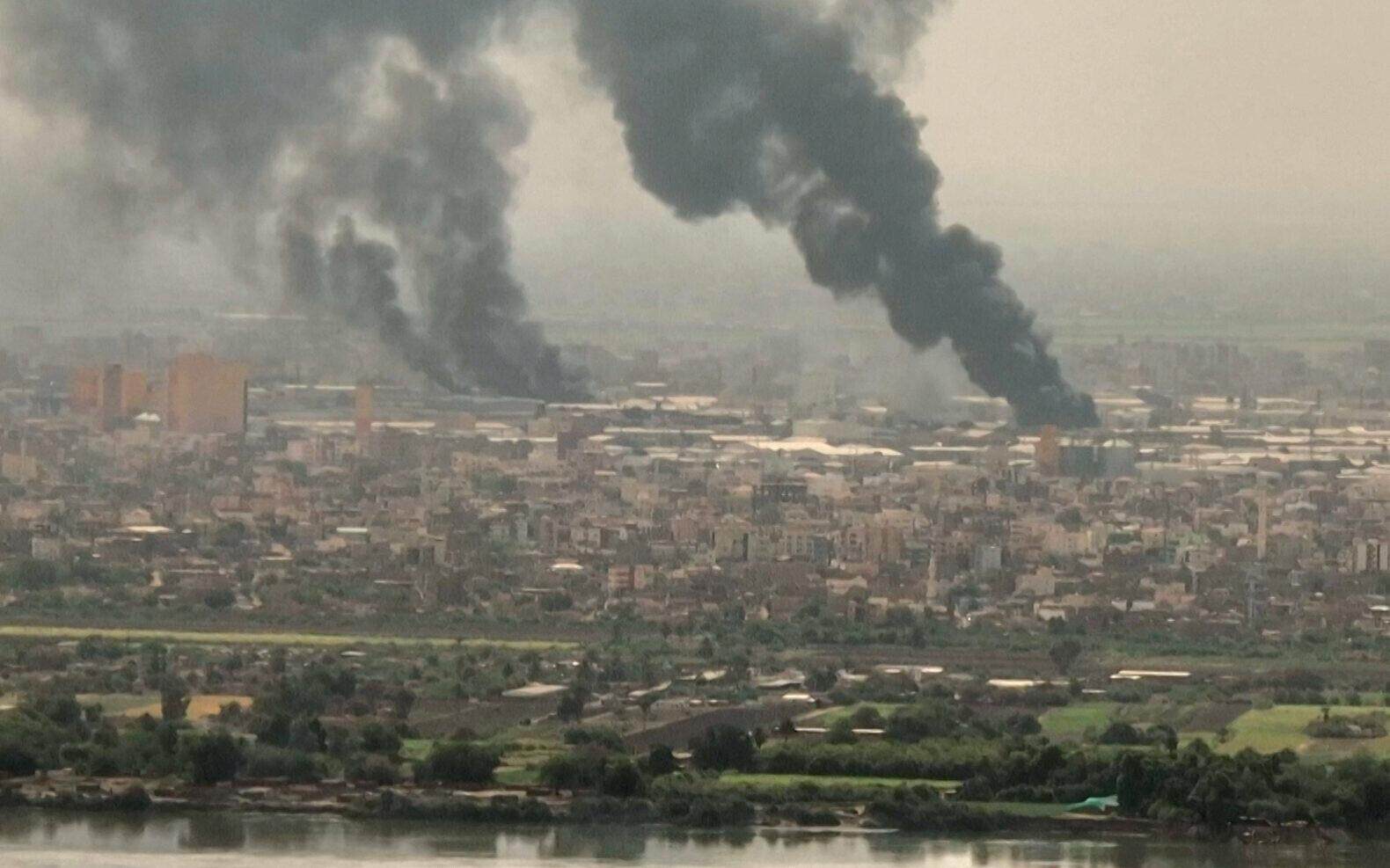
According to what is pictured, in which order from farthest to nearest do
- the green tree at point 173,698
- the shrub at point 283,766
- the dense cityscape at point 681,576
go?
the green tree at point 173,698, the dense cityscape at point 681,576, the shrub at point 283,766

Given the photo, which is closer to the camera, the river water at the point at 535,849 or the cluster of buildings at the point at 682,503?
the river water at the point at 535,849

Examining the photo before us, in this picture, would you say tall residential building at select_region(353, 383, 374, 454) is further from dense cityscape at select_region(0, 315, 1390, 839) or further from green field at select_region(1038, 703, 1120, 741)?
green field at select_region(1038, 703, 1120, 741)

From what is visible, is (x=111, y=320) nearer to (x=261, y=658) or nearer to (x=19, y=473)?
(x=19, y=473)

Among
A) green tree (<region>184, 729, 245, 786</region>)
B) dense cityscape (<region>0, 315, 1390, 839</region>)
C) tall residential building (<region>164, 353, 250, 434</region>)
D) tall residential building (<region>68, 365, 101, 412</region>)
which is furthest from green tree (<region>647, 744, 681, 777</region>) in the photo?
tall residential building (<region>68, 365, 101, 412</region>)

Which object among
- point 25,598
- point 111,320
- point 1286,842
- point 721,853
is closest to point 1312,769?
point 1286,842

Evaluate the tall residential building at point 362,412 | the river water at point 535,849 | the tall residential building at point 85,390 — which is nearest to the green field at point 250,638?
the river water at point 535,849

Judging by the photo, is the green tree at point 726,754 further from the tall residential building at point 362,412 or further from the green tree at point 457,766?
the tall residential building at point 362,412
